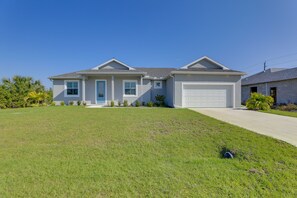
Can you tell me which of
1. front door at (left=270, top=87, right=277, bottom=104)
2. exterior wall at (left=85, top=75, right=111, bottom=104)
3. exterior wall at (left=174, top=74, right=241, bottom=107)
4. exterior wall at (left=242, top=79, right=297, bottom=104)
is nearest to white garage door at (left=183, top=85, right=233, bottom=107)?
exterior wall at (left=174, top=74, right=241, bottom=107)

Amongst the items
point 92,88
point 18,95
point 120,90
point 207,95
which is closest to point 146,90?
point 120,90

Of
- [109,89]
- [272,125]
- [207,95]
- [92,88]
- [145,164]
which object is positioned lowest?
[145,164]

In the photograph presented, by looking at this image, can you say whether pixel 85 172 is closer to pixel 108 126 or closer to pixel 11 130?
pixel 108 126

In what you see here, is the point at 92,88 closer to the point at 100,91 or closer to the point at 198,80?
the point at 100,91

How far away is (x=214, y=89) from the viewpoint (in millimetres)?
15227

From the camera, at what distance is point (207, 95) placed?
15.2 meters

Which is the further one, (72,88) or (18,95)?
(18,95)

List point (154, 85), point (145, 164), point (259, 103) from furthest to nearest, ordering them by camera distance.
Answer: point (154, 85)
point (259, 103)
point (145, 164)


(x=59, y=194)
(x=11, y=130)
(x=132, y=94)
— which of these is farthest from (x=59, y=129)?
(x=132, y=94)

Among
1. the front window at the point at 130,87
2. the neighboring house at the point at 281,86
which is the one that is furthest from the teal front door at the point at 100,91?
the neighboring house at the point at 281,86

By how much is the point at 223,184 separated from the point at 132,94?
1490cm

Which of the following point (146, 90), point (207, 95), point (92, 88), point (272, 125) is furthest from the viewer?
point (146, 90)

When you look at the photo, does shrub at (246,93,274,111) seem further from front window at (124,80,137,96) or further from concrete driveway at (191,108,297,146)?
front window at (124,80,137,96)

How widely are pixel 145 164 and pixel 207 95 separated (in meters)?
13.0
